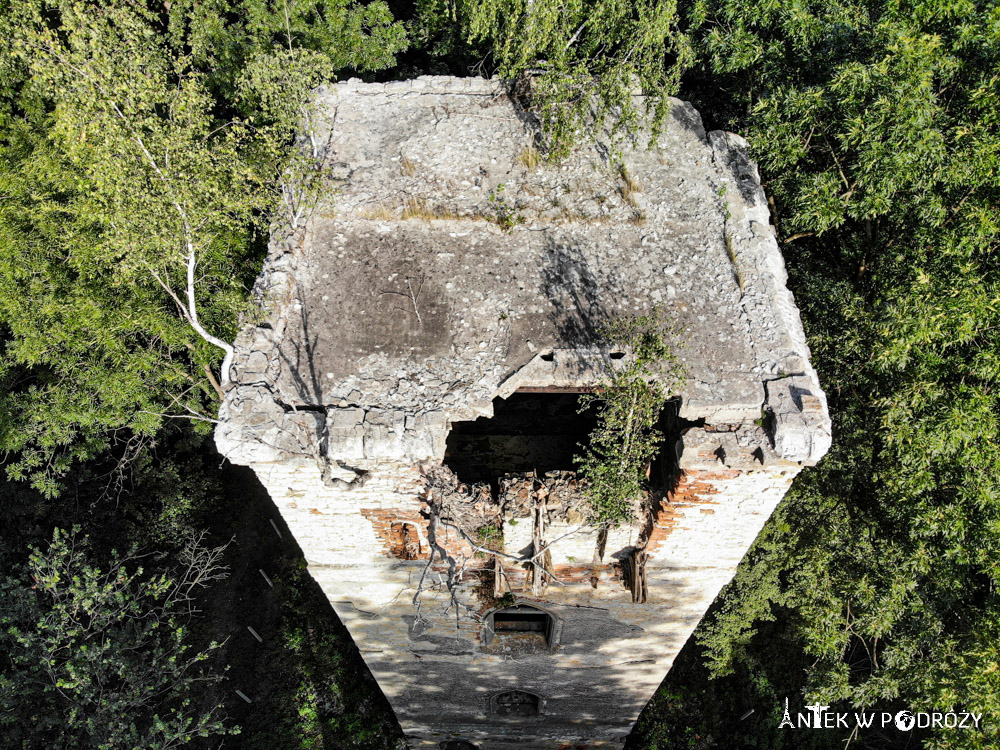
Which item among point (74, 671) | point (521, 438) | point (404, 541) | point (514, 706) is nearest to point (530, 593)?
point (404, 541)

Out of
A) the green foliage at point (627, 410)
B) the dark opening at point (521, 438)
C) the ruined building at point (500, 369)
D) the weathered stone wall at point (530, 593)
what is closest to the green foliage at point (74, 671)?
the weathered stone wall at point (530, 593)

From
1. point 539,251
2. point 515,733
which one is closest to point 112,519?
point 515,733

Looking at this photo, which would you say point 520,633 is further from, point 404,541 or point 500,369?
point 500,369

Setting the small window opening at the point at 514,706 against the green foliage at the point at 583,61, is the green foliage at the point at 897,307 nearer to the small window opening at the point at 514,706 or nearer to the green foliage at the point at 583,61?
the green foliage at the point at 583,61

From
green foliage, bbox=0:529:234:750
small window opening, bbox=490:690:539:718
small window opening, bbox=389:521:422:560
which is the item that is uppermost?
small window opening, bbox=389:521:422:560

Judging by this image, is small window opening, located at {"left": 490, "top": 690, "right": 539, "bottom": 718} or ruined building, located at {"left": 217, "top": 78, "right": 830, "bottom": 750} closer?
ruined building, located at {"left": 217, "top": 78, "right": 830, "bottom": 750}

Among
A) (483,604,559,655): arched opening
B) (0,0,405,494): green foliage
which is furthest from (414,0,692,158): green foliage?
(483,604,559,655): arched opening

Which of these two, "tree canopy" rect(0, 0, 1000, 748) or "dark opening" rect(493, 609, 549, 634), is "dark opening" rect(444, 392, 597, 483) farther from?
"tree canopy" rect(0, 0, 1000, 748)
